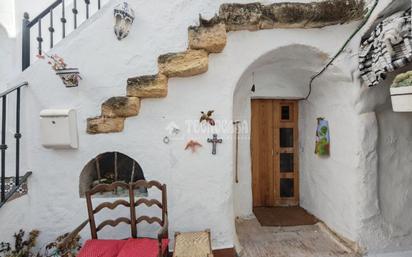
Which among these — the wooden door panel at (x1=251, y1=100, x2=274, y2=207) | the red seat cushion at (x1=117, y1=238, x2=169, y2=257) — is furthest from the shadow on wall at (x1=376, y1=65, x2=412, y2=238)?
the red seat cushion at (x1=117, y1=238, x2=169, y2=257)

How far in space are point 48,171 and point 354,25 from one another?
328 cm

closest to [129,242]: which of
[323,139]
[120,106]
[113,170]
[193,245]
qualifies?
[193,245]

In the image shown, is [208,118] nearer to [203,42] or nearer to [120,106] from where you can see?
[203,42]

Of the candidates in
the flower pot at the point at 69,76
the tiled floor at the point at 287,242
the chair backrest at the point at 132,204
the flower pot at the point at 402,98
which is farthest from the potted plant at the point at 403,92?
the flower pot at the point at 69,76

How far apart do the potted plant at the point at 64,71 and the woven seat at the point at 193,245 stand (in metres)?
1.70

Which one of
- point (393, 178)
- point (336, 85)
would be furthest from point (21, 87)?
point (393, 178)

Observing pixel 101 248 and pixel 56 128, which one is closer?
pixel 101 248

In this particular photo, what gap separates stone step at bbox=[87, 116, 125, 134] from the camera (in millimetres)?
2127

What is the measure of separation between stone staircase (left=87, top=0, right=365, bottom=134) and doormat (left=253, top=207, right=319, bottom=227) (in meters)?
2.12

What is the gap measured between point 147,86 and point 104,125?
55 cm

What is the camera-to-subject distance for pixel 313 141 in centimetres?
309

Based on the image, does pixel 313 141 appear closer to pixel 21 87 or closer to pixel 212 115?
pixel 212 115

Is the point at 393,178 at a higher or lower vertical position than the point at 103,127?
lower

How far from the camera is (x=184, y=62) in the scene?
2096 millimetres
